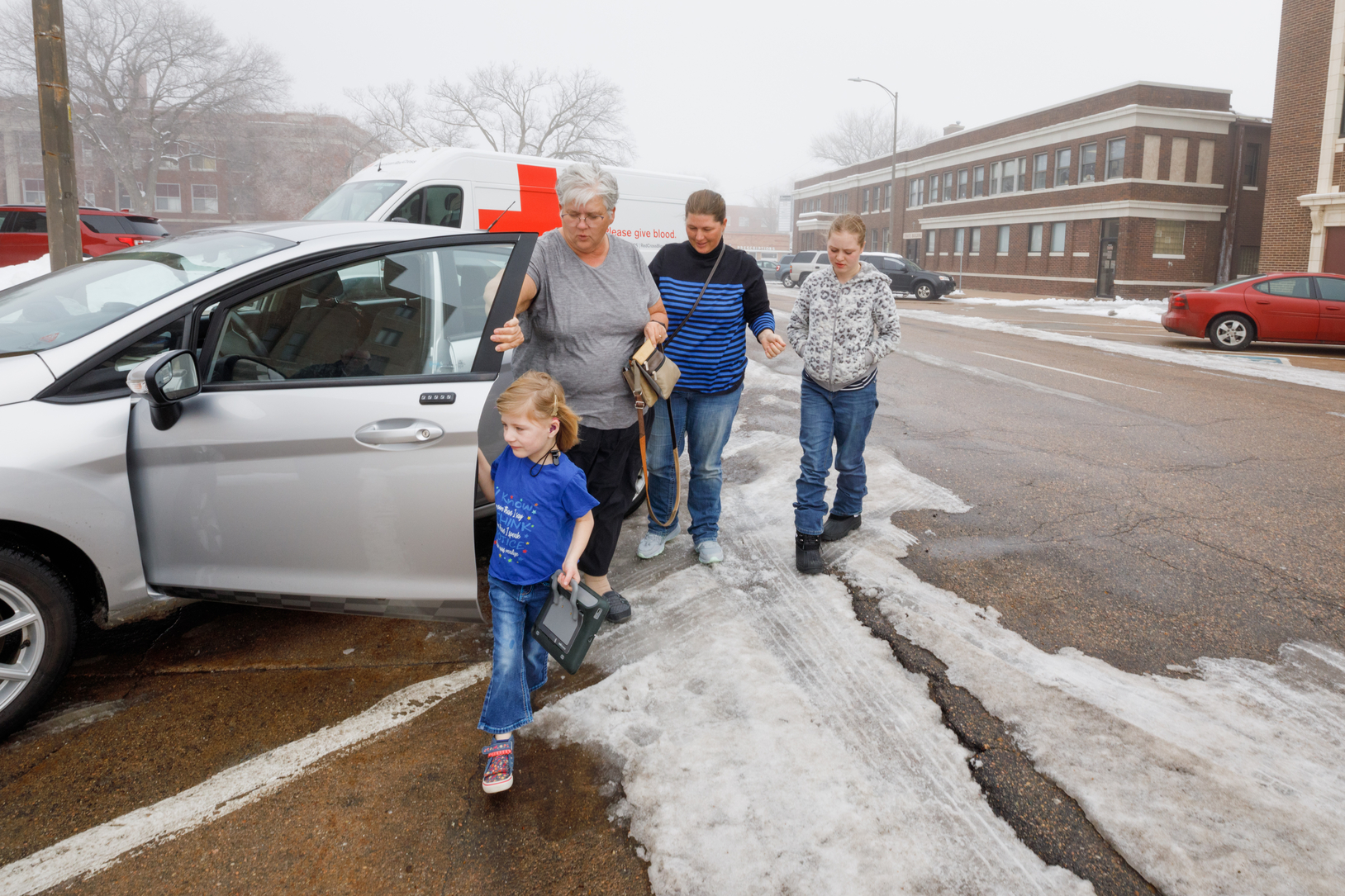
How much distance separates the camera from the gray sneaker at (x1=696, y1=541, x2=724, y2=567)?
13.9 ft

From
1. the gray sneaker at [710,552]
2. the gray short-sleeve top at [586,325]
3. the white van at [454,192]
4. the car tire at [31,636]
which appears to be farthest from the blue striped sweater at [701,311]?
the white van at [454,192]

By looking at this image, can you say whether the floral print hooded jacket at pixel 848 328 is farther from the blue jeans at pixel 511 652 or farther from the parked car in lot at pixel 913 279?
the parked car in lot at pixel 913 279

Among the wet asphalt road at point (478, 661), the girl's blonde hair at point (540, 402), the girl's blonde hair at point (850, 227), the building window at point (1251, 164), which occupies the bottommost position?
the wet asphalt road at point (478, 661)

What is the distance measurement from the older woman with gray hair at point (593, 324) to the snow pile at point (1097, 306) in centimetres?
2195

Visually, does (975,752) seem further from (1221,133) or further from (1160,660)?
(1221,133)

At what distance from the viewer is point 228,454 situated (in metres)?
2.83

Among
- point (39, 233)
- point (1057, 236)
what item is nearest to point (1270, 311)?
point (1057, 236)

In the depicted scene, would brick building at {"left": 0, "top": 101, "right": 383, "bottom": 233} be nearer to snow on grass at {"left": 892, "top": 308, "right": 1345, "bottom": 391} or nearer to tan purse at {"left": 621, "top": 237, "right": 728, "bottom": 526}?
snow on grass at {"left": 892, "top": 308, "right": 1345, "bottom": 391}

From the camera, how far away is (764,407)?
845cm

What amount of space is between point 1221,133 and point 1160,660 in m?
36.0

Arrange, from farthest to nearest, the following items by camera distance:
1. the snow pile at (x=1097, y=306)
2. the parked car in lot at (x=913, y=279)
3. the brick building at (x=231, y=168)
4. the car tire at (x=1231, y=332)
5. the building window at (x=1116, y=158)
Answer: the brick building at (x=231, y=168) → the building window at (x=1116, y=158) → the parked car in lot at (x=913, y=279) → the snow pile at (x=1097, y=306) → the car tire at (x=1231, y=332)

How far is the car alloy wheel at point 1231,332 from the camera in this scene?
48.3ft

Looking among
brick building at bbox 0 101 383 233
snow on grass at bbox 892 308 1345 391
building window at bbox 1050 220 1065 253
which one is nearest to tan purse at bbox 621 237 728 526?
snow on grass at bbox 892 308 1345 391

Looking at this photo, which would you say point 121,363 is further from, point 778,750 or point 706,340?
point 778,750
